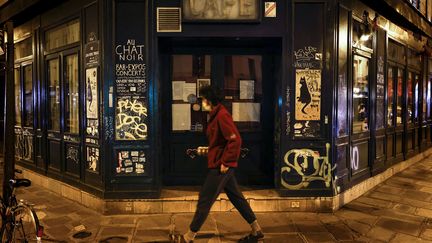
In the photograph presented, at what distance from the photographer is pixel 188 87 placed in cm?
718

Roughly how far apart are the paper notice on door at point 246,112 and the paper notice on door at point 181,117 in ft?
2.84

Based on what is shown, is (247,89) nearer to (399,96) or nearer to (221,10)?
(221,10)

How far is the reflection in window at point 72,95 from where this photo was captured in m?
7.27

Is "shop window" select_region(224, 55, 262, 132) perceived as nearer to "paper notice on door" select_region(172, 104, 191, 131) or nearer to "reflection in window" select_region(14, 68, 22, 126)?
"paper notice on door" select_region(172, 104, 191, 131)

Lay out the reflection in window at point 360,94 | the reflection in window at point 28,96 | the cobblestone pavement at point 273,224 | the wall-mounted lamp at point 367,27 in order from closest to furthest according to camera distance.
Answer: the cobblestone pavement at point 273,224
the reflection in window at point 360,94
the wall-mounted lamp at point 367,27
the reflection in window at point 28,96

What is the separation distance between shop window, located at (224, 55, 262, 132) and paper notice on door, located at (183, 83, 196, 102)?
1.96 feet

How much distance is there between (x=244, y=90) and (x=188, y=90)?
3.46 ft

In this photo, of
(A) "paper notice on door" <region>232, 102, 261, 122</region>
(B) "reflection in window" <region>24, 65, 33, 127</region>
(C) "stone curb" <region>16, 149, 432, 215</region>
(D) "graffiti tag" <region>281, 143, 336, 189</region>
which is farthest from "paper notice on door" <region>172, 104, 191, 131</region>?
(B) "reflection in window" <region>24, 65, 33, 127</region>

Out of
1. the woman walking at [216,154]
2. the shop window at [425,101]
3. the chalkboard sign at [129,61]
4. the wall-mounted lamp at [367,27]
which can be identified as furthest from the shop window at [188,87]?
the shop window at [425,101]

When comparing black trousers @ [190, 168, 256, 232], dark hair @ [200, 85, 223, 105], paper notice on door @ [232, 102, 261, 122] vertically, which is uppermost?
A: dark hair @ [200, 85, 223, 105]

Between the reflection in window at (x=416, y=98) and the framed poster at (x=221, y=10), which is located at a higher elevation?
the framed poster at (x=221, y=10)

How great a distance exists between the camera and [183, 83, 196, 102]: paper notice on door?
7184mm

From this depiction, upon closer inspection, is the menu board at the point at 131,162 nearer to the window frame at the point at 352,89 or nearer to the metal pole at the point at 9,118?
the metal pole at the point at 9,118

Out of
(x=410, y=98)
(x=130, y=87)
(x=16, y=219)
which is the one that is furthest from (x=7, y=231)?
(x=410, y=98)
